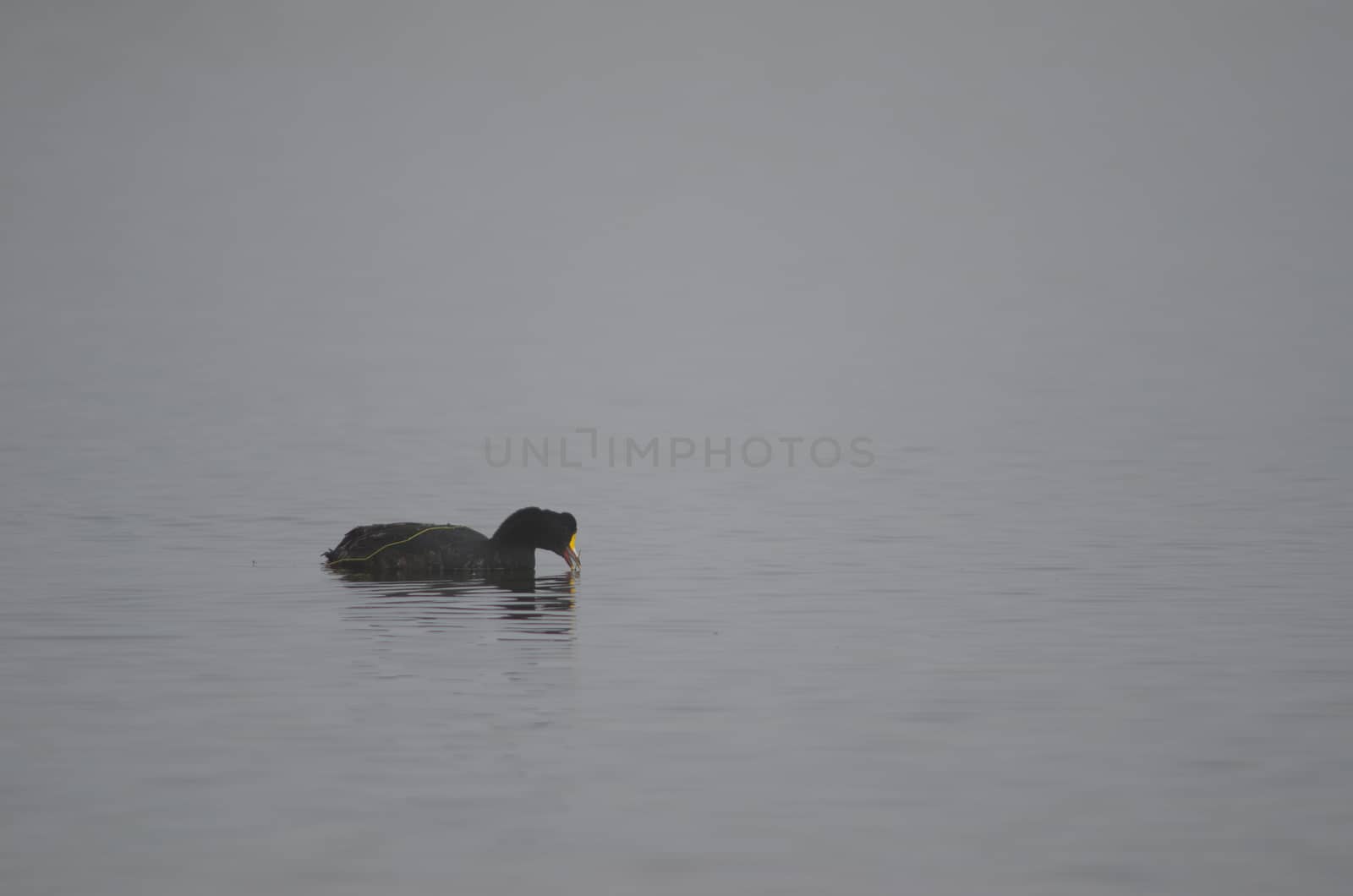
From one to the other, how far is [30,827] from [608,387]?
8810 cm

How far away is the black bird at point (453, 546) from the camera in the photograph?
84.4 feet

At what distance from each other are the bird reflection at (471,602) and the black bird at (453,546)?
0.20 m

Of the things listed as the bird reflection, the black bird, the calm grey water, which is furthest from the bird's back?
the calm grey water

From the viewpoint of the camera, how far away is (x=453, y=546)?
25875mm

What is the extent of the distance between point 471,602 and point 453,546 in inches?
98.6

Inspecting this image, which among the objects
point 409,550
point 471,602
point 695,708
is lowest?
point 695,708

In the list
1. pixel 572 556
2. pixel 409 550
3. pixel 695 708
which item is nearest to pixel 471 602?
pixel 409 550

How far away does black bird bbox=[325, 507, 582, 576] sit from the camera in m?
25.7

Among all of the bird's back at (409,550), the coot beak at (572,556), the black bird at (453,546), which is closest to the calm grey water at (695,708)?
the coot beak at (572,556)

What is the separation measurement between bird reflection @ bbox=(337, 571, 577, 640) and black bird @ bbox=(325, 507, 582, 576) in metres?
0.20

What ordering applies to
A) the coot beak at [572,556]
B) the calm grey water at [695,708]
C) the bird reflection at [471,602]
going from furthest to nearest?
the coot beak at [572,556], the bird reflection at [471,602], the calm grey water at [695,708]

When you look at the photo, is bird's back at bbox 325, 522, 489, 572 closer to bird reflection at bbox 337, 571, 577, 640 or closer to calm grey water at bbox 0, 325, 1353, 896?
bird reflection at bbox 337, 571, 577, 640

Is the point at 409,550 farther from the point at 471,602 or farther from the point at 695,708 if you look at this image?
the point at 695,708

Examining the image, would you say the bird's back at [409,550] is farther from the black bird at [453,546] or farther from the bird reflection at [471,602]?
the bird reflection at [471,602]
